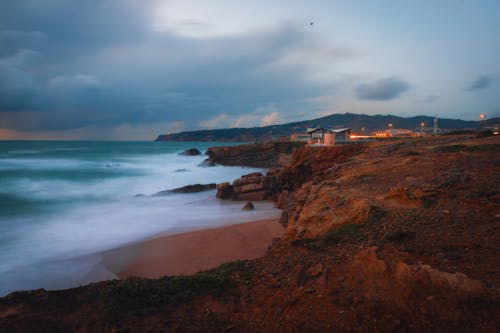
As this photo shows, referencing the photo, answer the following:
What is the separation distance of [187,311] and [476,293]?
12.1 feet

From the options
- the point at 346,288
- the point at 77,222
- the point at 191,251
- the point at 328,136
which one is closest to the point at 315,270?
the point at 346,288

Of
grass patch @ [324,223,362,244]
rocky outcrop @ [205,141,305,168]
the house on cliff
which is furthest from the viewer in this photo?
rocky outcrop @ [205,141,305,168]

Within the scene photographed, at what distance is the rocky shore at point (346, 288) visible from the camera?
12.2ft

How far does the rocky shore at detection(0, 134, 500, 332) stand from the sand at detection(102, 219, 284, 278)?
155 inches

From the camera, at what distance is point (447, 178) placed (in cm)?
871

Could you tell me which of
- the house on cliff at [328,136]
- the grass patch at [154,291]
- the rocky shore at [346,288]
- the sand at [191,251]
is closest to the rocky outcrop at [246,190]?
the sand at [191,251]

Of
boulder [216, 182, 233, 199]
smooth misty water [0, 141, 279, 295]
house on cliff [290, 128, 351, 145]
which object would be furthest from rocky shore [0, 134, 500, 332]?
house on cliff [290, 128, 351, 145]

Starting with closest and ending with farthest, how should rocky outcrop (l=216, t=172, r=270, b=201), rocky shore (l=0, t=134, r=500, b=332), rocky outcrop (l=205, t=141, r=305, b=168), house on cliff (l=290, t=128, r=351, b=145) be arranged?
rocky shore (l=0, t=134, r=500, b=332)
rocky outcrop (l=216, t=172, r=270, b=201)
house on cliff (l=290, t=128, r=351, b=145)
rocky outcrop (l=205, t=141, r=305, b=168)

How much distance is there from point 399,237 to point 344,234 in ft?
3.88

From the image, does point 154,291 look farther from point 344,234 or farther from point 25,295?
point 344,234

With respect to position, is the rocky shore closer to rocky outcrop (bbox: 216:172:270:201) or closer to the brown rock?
the brown rock

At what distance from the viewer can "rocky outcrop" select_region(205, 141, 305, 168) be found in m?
47.6

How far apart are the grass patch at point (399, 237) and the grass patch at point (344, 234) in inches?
28.6

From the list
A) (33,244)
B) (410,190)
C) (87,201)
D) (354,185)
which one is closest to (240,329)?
(410,190)
